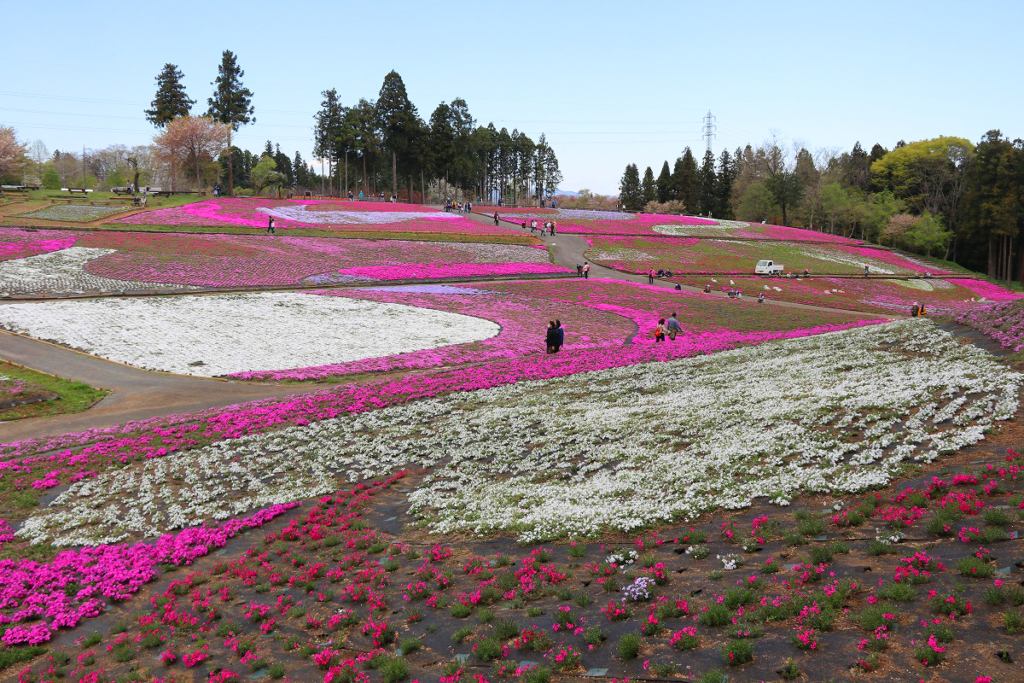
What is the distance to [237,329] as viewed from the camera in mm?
38375

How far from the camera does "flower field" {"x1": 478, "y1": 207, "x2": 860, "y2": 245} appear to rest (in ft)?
317

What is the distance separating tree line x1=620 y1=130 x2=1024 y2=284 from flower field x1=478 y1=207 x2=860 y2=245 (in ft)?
53.3

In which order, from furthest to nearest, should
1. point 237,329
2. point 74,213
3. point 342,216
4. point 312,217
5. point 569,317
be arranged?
point 342,216
point 312,217
point 74,213
point 569,317
point 237,329

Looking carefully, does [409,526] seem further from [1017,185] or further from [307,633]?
[1017,185]

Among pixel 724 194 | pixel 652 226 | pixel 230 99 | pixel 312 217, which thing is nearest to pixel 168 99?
pixel 230 99

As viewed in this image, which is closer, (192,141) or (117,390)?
(117,390)

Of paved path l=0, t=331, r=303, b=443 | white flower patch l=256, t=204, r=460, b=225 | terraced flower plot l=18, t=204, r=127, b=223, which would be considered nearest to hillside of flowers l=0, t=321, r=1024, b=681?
paved path l=0, t=331, r=303, b=443

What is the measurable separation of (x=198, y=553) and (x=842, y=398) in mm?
17956

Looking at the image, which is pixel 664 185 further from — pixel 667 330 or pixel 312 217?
pixel 667 330

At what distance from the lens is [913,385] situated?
18.5 meters

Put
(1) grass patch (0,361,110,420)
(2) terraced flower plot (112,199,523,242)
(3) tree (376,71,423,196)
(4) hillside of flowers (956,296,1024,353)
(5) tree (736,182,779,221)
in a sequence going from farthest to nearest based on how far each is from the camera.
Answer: (5) tree (736,182,779,221)
(3) tree (376,71,423,196)
(2) terraced flower plot (112,199,523,242)
(1) grass patch (0,361,110,420)
(4) hillside of flowers (956,296,1024,353)

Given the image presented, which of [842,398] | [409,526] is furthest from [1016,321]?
[409,526]

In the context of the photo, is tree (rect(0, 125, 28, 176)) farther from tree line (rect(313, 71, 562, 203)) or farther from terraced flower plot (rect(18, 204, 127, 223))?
tree line (rect(313, 71, 562, 203))

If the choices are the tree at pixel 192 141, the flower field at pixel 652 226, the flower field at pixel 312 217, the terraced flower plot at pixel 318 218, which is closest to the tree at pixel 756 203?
the flower field at pixel 652 226
